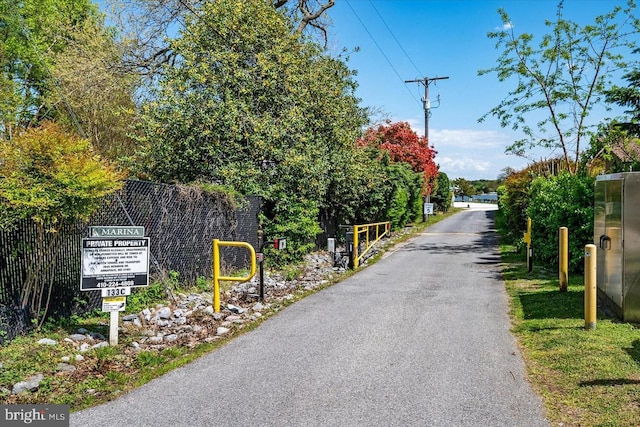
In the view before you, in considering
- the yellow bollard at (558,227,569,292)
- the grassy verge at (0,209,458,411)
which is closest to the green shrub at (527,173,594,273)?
the yellow bollard at (558,227,569,292)

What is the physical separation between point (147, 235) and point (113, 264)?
2.14 m

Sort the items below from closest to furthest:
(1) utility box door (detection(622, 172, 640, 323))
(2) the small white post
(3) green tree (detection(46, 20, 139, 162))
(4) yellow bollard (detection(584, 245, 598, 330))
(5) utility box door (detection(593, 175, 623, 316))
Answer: (2) the small white post < (4) yellow bollard (detection(584, 245, 598, 330)) < (1) utility box door (detection(622, 172, 640, 323)) < (5) utility box door (detection(593, 175, 623, 316)) < (3) green tree (detection(46, 20, 139, 162))

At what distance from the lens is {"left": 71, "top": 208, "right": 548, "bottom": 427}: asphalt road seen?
3795 millimetres

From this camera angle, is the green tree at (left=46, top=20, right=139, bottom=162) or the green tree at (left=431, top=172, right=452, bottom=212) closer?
the green tree at (left=46, top=20, right=139, bottom=162)

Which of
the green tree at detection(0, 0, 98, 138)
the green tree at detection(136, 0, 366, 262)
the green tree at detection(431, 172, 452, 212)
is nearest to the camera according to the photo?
the green tree at detection(136, 0, 366, 262)

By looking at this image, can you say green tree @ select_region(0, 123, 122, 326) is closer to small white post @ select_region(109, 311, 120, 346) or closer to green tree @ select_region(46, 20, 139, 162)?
small white post @ select_region(109, 311, 120, 346)

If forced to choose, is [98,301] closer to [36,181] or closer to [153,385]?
[36,181]

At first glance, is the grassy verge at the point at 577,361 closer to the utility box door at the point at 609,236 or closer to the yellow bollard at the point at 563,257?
the yellow bollard at the point at 563,257

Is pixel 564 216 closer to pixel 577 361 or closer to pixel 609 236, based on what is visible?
pixel 609 236

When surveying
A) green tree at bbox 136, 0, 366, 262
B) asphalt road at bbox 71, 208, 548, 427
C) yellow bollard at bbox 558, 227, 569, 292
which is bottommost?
asphalt road at bbox 71, 208, 548, 427

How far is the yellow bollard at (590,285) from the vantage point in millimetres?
6004

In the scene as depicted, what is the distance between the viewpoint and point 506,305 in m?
8.10

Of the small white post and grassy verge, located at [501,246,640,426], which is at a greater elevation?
the small white post

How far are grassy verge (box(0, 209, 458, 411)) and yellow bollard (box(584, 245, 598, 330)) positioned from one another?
14.3ft
